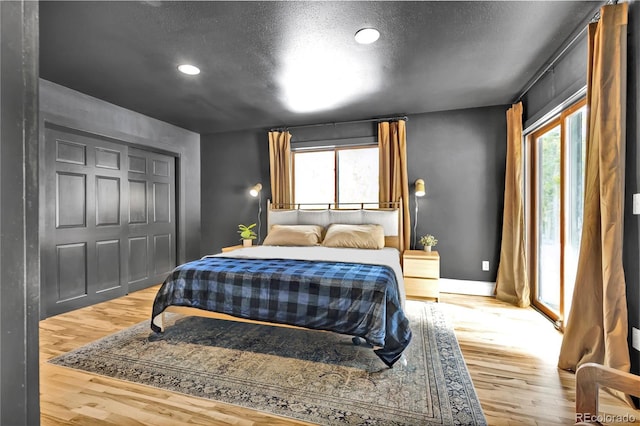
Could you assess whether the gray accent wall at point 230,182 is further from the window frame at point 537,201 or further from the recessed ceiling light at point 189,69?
the window frame at point 537,201

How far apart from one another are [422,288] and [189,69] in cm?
349

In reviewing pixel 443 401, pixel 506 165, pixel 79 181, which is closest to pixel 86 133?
pixel 79 181

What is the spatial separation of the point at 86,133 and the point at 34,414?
4.01 meters

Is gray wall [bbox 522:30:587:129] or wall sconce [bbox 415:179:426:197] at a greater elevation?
gray wall [bbox 522:30:587:129]

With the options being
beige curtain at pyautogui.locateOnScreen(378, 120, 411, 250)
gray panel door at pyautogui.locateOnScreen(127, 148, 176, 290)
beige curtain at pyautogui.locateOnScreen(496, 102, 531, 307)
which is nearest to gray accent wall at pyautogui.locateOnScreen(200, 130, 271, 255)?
gray panel door at pyautogui.locateOnScreen(127, 148, 176, 290)

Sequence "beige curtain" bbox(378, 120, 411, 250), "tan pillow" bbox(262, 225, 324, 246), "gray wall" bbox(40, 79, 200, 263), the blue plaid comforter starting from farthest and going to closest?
1. "beige curtain" bbox(378, 120, 411, 250)
2. "tan pillow" bbox(262, 225, 324, 246)
3. "gray wall" bbox(40, 79, 200, 263)
4. the blue plaid comforter

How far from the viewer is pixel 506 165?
388cm

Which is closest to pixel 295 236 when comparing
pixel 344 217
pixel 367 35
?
pixel 344 217

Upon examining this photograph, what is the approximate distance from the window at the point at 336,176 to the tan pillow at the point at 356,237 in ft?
1.99

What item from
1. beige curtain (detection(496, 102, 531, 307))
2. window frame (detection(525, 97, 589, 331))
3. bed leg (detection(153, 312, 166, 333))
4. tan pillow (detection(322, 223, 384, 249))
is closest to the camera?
bed leg (detection(153, 312, 166, 333))

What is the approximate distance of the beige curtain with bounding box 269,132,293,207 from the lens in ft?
15.8

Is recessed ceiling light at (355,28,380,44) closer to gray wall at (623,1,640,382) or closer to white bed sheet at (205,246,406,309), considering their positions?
gray wall at (623,1,640,382)

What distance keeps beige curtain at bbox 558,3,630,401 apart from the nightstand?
1638 millimetres

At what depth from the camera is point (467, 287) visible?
13.5 feet
